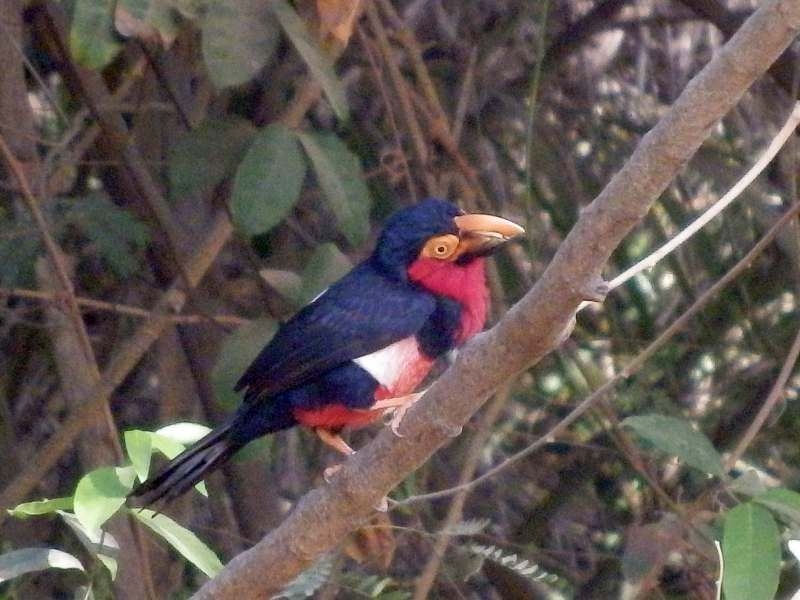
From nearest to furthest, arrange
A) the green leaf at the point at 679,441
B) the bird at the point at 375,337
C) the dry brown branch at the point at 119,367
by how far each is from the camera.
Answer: the green leaf at the point at 679,441, the bird at the point at 375,337, the dry brown branch at the point at 119,367

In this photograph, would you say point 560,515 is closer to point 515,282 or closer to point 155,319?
point 515,282

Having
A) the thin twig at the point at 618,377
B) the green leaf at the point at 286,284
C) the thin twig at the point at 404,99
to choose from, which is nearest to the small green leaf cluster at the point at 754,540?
the thin twig at the point at 618,377

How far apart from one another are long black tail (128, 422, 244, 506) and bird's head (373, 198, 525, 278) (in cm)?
50

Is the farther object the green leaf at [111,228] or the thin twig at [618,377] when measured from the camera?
the green leaf at [111,228]

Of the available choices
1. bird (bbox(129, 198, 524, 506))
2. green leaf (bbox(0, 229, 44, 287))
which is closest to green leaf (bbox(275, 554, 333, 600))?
bird (bbox(129, 198, 524, 506))

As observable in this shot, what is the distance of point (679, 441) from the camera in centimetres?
261

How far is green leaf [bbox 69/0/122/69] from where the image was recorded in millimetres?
2764

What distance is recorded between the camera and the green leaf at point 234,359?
3.21 metres

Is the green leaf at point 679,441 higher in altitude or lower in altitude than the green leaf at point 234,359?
lower

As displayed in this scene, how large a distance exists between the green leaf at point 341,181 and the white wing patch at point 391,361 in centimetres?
31

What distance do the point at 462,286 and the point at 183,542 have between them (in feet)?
3.31

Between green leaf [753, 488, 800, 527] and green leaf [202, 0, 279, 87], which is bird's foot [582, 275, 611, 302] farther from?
green leaf [202, 0, 279, 87]

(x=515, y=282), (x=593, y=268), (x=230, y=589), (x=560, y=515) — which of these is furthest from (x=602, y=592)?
(x=593, y=268)

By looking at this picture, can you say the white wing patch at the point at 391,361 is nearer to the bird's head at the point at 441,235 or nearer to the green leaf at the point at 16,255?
the bird's head at the point at 441,235
